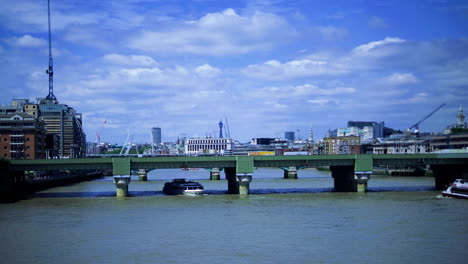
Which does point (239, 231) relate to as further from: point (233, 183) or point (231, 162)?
point (233, 183)

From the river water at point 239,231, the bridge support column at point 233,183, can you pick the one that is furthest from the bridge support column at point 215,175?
the river water at point 239,231

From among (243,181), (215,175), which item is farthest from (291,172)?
(243,181)

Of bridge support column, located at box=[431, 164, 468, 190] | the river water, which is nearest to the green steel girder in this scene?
bridge support column, located at box=[431, 164, 468, 190]

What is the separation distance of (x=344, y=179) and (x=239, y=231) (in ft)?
157

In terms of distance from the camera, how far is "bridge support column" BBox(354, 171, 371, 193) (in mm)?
84250

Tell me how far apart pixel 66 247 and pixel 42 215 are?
20.8 m

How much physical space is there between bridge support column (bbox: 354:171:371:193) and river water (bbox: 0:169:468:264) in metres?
10.6

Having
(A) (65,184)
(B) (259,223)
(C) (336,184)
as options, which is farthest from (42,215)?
(A) (65,184)

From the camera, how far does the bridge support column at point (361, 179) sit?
84.2 metres

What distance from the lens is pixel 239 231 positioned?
47.0 meters

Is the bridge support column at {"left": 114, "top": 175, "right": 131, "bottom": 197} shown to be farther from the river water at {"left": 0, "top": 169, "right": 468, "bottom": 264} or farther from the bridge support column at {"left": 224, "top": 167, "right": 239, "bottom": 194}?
the bridge support column at {"left": 224, "top": 167, "right": 239, "bottom": 194}

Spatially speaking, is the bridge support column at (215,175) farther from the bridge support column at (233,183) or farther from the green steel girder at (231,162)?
the green steel girder at (231,162)

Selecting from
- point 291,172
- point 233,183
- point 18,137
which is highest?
point 18,137

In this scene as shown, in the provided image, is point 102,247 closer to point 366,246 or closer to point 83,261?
point 83,261
